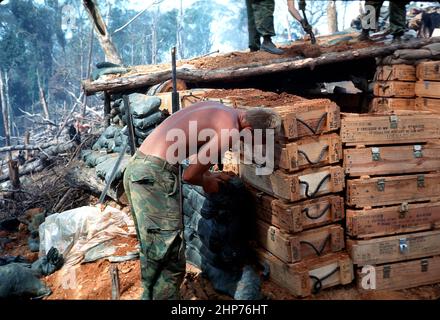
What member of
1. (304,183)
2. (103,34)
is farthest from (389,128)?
(103,34)

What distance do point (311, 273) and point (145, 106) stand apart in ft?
9.98

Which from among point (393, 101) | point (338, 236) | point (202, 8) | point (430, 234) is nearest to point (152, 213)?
point (338, 236)

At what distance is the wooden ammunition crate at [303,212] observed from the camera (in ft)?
9.99

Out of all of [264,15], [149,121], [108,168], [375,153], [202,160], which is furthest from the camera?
[264,15]

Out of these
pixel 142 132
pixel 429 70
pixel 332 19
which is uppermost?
pixel 332 19

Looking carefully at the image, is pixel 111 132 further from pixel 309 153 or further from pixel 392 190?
pixel 392 190

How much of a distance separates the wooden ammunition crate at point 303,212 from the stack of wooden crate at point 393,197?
125 millimetres

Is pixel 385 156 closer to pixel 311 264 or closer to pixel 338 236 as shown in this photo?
pixel 338 236

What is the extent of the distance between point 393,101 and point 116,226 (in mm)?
4153

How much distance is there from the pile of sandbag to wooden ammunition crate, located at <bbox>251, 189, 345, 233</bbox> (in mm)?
257

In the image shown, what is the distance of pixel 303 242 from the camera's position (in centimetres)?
311

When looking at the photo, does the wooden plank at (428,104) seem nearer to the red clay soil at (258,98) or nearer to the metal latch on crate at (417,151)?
the metal latch on crate at (417,151)

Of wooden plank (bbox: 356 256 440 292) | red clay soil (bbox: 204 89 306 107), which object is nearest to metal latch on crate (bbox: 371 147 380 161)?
red clay soil (bbox: 204 89 306 107)

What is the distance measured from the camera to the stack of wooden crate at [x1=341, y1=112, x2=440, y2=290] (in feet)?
10.4
